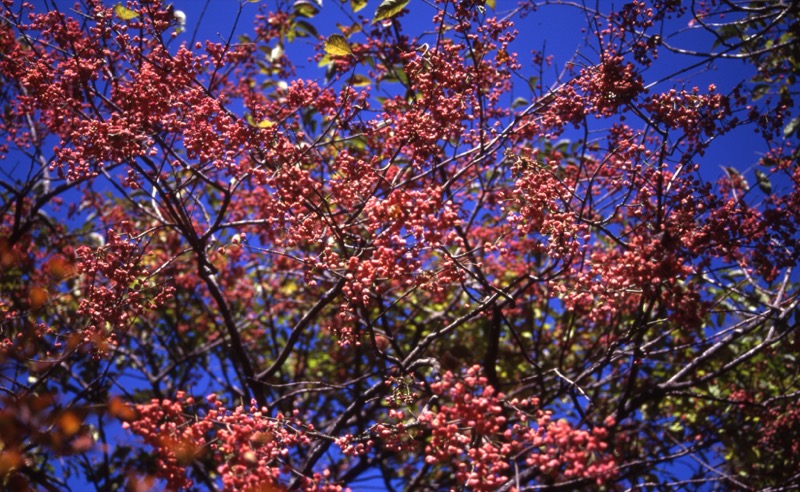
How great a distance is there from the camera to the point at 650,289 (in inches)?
126

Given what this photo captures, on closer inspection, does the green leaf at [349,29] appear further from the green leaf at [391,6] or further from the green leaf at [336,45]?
the green leaf at [391,6]

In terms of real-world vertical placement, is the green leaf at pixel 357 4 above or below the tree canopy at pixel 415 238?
above

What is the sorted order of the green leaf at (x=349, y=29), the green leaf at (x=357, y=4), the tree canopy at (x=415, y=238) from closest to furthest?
the tree canopy at (x=415, y=238)
the green leaf at (x=357, y=4)
the green leaf at (x=349, y=29)

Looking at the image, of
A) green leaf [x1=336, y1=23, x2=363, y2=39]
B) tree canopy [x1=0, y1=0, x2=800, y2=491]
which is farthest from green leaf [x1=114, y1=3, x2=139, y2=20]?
green leaf [x1=336, y1=23, x2=363, y2=39]

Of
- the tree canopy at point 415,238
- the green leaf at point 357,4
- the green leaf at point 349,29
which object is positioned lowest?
the tree canopy at point 415,238

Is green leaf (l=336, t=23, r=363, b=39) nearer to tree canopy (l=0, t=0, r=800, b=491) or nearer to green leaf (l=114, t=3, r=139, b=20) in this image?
tree canopy (l=0, t=0, r=800, b=491)

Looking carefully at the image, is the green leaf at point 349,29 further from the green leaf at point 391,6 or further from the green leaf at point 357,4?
the green leaf at point 391,6

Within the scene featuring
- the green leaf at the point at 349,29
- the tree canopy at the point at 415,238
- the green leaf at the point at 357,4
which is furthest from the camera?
the green leaf at the point at 349,29

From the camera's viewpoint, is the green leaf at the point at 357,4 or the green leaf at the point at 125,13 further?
the green leaf at the point at 357,4

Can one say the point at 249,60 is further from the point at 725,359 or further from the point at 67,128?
the point at 725,359

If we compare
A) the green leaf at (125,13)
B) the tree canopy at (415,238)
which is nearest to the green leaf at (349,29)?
the tree canopy at (415,238)

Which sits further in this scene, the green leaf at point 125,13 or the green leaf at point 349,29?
the green leaf at point 349,29

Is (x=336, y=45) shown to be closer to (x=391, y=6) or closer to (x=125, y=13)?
(x=391, y=6)

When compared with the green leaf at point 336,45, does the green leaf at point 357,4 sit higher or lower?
higher
